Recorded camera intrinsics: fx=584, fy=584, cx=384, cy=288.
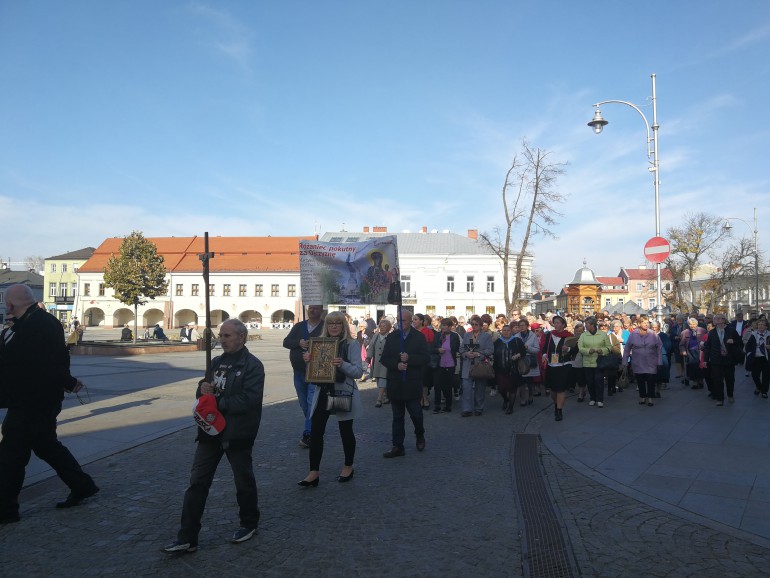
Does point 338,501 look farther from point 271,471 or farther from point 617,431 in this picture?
point 617,431

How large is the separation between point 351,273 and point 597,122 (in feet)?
42.8

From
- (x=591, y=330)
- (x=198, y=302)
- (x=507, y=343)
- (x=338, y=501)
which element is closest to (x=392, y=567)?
(x=338, y=501)

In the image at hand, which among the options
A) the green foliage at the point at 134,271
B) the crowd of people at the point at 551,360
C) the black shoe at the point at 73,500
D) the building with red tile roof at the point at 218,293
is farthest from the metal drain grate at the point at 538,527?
the building with red tile roof at the point at 218,293

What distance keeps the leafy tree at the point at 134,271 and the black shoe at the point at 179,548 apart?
3005 cm

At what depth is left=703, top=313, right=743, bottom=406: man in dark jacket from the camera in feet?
39.2

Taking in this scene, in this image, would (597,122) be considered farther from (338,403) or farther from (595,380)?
(338,403)

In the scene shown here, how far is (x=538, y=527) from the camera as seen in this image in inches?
196

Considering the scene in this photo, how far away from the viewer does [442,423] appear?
10.4m

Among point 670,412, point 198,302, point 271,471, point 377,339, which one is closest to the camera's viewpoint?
point 271,471

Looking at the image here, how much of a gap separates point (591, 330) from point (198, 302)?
70.8m

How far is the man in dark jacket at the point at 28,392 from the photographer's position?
4973 mm

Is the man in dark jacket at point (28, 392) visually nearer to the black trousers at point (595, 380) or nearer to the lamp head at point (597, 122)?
the black trousers at point (595, 380)

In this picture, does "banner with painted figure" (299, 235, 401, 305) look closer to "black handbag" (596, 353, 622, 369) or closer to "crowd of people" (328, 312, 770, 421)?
"crowd of people" (328, 312, 770, 421)

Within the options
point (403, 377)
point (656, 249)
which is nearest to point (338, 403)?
point (403, 377)
